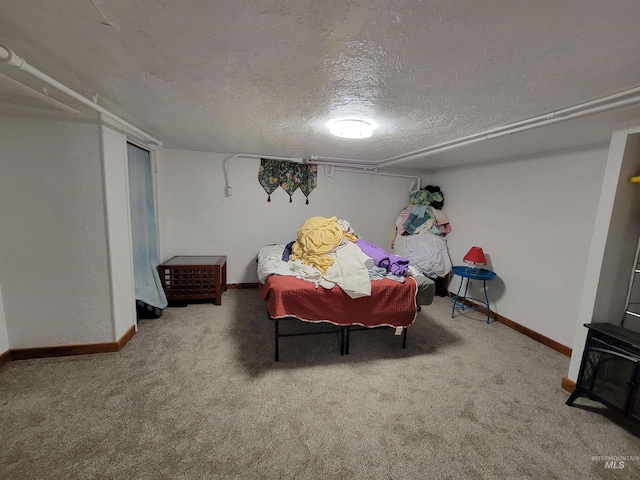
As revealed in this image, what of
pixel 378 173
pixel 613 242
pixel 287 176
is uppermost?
pixel 378 173

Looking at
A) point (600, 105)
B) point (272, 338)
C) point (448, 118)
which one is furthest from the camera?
point (272, 338)

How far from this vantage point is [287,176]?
4.05 metres

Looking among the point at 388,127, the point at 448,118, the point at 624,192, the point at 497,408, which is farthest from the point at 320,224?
the point at 624,192

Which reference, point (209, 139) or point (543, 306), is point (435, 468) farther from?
point (209, 139)

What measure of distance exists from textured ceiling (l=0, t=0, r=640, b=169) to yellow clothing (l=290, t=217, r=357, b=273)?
1.17m

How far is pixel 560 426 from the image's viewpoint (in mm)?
1674

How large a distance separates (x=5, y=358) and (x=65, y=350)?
1.21ft

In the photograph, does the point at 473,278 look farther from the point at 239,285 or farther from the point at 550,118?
the point at 239,285

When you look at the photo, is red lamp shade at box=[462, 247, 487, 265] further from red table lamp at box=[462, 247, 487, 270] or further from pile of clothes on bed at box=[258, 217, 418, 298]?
pile of clothes on bed at box=[258, 217, 418, 298]

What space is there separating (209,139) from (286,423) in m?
2.87

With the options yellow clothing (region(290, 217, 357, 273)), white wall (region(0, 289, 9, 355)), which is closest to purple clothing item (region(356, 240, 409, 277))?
yellow clothing (region(290, 217, 357, 273))

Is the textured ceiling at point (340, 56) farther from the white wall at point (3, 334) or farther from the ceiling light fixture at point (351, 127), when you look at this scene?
the white wall at point (3, 334)

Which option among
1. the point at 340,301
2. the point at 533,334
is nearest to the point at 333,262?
the point at 340,301

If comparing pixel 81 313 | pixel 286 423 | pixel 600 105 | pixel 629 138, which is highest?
pixel 600 105
